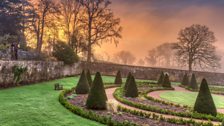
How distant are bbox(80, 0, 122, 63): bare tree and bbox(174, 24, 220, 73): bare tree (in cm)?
1293

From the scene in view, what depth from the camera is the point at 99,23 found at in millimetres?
38281

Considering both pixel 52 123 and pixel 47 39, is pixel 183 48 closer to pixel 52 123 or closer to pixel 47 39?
pixel 47 39

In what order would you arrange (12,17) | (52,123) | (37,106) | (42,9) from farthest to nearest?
(42,9), (12,17), (37,106), (52,123)

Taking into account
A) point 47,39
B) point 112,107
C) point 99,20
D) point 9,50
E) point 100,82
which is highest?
point 99,20

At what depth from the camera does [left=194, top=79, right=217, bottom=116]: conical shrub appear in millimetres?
12961

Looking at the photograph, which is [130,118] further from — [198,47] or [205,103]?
[198,47]

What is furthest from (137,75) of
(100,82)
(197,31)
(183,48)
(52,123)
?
(52,123)

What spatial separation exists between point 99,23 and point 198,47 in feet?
60.5

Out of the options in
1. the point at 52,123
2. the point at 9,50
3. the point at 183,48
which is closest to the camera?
the point at 52,123

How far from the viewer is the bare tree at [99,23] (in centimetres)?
3816

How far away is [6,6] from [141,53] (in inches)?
2659

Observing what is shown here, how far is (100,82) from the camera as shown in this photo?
13148mm

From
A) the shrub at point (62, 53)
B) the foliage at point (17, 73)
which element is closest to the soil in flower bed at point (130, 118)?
the foliage at point (17, 73)

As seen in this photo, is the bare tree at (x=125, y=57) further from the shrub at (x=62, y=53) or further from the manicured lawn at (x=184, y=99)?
the manicured lawn at (x=184, y=99)
